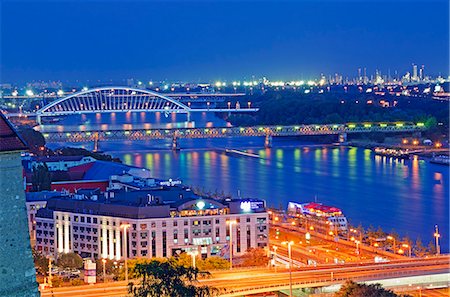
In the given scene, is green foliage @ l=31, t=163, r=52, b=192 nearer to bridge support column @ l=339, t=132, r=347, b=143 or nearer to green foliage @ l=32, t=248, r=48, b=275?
green foliage @ l=32, t=248, r=48, b=275

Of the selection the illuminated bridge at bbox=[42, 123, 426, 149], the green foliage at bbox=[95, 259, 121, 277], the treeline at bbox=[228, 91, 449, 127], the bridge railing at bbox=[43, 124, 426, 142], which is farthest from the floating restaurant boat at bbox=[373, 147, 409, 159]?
the green foliage at bbox=[95, 259, 121, 277]

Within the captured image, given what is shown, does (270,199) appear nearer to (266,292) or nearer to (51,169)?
(51,169)

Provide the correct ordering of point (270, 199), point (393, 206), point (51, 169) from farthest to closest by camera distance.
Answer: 1. point (51, 169)
2. point (270, 199)
3. point (393, 206)

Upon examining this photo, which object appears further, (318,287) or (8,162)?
(318,287)

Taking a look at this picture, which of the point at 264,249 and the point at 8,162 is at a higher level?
the point at 8,162

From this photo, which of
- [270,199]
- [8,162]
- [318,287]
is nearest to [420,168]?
[270,199]

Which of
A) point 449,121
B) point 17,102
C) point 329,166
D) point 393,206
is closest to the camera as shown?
point 393,206

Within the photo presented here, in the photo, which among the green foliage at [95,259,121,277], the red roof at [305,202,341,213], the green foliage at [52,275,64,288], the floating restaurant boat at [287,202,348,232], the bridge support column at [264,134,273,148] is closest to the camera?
the green foliage at [52,275,64,288]
